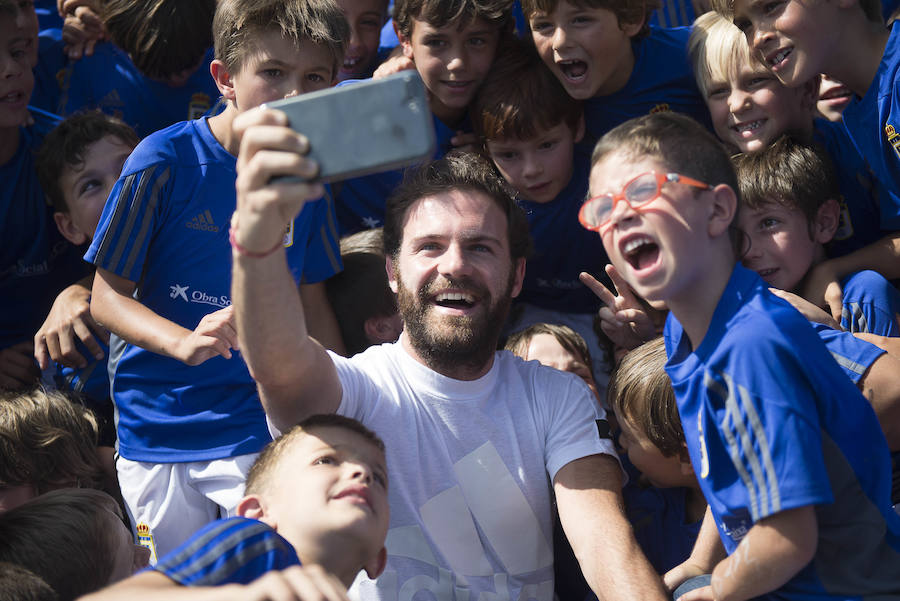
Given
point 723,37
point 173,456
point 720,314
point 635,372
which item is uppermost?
point 723,37

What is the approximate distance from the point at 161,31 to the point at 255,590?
2994 mm

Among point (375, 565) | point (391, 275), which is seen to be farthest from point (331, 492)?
point (391, 275)

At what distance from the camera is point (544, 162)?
3.88 metres

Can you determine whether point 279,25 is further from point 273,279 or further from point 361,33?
point 273,279

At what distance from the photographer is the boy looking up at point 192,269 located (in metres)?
3.25

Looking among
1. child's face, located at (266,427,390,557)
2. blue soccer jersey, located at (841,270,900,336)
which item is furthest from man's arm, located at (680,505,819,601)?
blue soccer jersey, located at (841,270,900,336)

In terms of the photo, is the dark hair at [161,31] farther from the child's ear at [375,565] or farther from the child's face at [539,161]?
the child's ear at [375,565]

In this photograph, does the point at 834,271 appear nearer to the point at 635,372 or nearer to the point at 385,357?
the point at 635,372

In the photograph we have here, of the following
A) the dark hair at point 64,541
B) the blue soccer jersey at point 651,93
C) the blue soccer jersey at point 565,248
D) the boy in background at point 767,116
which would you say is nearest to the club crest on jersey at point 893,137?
the boy in background at point 767,116

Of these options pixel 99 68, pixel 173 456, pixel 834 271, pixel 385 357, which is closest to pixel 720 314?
pixel 385 357

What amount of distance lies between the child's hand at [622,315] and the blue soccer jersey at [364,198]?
99cm

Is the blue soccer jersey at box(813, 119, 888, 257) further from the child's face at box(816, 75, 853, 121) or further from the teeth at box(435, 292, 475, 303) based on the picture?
the teeth at box(435, 292, 475, 303)

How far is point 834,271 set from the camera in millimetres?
3506

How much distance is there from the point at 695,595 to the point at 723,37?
2.09 metres
